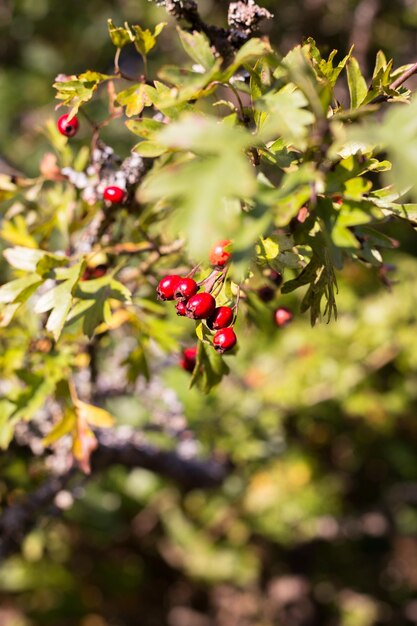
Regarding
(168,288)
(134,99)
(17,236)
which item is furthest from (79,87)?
(17,236)

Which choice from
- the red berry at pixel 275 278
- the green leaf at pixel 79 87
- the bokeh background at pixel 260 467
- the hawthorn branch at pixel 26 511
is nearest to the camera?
the green leaf at pixel 79 87

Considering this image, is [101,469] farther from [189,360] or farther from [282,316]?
[282,316]

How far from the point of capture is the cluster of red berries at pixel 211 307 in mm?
885

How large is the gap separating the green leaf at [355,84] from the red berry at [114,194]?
46cm

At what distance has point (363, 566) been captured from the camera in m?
3.67

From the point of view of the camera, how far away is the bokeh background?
2.42 m

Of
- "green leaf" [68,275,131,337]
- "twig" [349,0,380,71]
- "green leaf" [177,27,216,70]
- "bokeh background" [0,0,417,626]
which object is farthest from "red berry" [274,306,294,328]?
"twig" [349,0,380,71]

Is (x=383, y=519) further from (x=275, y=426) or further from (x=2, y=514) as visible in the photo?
(x=2, y=514)

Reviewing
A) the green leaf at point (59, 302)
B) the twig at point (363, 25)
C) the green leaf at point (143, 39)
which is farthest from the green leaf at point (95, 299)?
the twig at point (363, 25)

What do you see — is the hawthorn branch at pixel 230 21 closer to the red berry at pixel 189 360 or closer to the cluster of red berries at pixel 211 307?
the cluster of red berries at pixel 211 307

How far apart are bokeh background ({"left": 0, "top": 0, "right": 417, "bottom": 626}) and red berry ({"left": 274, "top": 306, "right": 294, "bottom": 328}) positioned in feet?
2.68

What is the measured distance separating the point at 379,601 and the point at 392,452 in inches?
39.8

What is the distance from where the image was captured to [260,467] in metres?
2.78

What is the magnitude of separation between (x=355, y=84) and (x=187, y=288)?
368 millimetres
